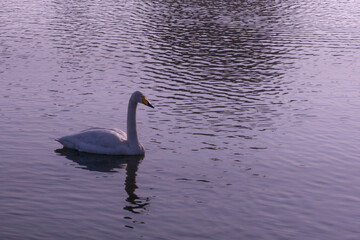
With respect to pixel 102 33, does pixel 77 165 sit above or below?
below

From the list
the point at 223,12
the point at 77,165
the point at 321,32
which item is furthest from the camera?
the point at 223,12

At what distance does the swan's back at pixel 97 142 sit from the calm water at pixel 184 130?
0.27 metres

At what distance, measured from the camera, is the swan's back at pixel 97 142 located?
20.1m

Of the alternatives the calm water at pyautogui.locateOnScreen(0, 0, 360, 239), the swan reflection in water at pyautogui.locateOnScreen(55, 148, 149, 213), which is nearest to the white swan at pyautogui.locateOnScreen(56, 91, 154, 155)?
the swan reflection in water at pyautogui.locateOnScreen(55, 148, 149, 213)

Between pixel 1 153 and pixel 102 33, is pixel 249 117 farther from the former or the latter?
pixel 102 33

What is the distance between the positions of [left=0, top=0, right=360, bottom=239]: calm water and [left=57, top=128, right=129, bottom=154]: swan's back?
10.8 inches

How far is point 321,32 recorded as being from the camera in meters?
46.2

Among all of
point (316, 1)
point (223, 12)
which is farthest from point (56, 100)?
point (316, 1)

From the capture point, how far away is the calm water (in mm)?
15352

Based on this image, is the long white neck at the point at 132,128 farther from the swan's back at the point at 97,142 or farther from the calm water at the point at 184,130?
the calm water at the point at 184,130

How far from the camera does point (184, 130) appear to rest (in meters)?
22.7

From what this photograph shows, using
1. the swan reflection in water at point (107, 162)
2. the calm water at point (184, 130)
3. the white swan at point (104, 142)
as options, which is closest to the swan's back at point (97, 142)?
the white swan at point (104, 142)

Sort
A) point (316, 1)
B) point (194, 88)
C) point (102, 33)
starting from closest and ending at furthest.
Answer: point (194, 88), point (102, 33), point (316, 1)

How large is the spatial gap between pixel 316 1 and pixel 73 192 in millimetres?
54656
